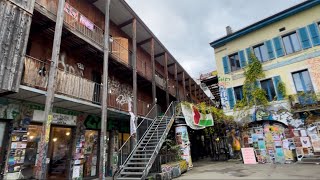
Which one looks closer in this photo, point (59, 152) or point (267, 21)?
point (59, 152)

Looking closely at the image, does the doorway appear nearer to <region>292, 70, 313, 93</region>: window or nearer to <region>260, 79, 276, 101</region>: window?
<region>260, 79, 276, 101</region>: window

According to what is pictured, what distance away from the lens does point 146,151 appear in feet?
36.3

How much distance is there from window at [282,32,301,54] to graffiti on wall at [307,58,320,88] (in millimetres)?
1370

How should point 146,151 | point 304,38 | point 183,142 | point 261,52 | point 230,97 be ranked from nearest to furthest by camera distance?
point 146,151 → point 183,142 → point 304,38 → point 261,52 → point 230,97

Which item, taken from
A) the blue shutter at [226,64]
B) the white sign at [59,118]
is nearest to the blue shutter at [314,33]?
A: the blue shutter at [226,64]

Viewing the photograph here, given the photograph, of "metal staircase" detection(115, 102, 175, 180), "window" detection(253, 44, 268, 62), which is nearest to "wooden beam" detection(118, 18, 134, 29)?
"metal staircase" detection(115, 102, 175, 180)

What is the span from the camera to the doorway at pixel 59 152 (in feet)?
32.0

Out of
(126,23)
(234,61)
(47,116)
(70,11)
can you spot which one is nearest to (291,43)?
(234,61)

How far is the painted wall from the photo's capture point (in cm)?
1496

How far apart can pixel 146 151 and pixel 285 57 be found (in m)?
12.9

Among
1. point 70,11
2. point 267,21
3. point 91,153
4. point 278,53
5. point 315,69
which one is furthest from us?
point 267,21

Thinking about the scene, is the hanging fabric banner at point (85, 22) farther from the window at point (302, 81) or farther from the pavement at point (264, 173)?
the window at point (302, 81)

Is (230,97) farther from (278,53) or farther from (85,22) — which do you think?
(85,22)

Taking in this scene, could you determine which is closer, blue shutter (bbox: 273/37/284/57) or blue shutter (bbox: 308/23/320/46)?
blue shutter (bbox: 308/23/320/46)
